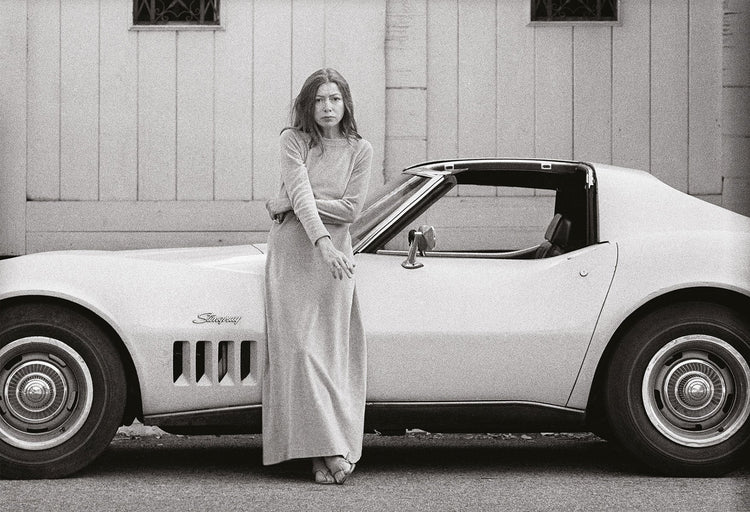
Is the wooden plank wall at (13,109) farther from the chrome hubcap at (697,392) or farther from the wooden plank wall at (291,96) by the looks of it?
the chrome hubcap at (697,392)

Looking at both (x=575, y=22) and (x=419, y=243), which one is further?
(x=575, y=22)

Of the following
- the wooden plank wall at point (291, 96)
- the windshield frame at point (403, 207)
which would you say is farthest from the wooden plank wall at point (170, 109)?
the windshield frame at point (403, 207)

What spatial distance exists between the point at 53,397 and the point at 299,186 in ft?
4.50

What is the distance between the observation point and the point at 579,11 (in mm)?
9375

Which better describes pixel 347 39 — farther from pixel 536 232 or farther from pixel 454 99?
pixel 536 232

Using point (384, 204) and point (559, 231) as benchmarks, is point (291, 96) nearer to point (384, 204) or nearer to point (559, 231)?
point (384, 204)

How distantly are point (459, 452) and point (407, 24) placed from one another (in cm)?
388

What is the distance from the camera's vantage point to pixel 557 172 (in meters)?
6.04

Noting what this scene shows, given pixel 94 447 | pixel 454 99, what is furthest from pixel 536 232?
pixel 94 447

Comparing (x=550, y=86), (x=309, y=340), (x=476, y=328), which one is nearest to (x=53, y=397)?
(x=309, y=340)

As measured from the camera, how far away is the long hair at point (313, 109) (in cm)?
568

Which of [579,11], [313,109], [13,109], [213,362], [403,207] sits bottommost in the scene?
[213,362]

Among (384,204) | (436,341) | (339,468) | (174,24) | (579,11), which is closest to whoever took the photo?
(339,468)

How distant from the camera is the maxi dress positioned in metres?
5.48
